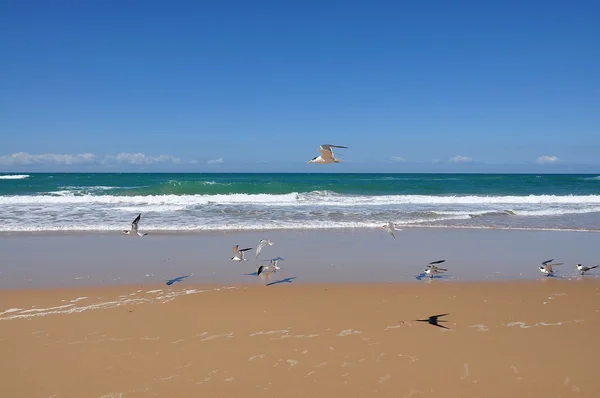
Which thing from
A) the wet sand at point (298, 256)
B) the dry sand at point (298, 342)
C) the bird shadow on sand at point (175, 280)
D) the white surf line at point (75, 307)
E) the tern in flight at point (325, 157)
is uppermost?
the tern in flight at point (325, 157)

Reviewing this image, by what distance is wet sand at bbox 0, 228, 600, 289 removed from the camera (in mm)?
7621

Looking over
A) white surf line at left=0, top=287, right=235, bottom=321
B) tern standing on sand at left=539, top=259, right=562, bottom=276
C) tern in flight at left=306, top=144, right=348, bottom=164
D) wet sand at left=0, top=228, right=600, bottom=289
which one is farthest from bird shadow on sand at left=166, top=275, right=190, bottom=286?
tern standing on sand at left=539, top=259, right=562, bottom=276

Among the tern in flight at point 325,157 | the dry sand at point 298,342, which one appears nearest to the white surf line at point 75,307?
the dry sand at point 298,342

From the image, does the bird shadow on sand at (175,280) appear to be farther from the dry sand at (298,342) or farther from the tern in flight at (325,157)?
the tern in flight at (325,157)

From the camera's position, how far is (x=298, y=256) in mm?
9352

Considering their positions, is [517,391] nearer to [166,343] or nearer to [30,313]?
[166,343]

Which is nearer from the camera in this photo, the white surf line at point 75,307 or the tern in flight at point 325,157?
the white surf line at point 75,307

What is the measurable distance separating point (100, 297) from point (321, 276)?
3.54 m

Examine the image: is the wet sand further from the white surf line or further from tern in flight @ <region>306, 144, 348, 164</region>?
tern in flight @ <region>306, 144, 348, 164</region>

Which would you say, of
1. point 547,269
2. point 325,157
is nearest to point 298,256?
point 325,157

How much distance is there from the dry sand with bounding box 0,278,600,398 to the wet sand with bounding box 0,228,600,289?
34.8 inches

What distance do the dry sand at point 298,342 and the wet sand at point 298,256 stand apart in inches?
34.8

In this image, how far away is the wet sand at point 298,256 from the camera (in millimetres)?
7621

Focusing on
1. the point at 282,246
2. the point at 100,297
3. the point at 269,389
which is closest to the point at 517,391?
the point at 269,389
